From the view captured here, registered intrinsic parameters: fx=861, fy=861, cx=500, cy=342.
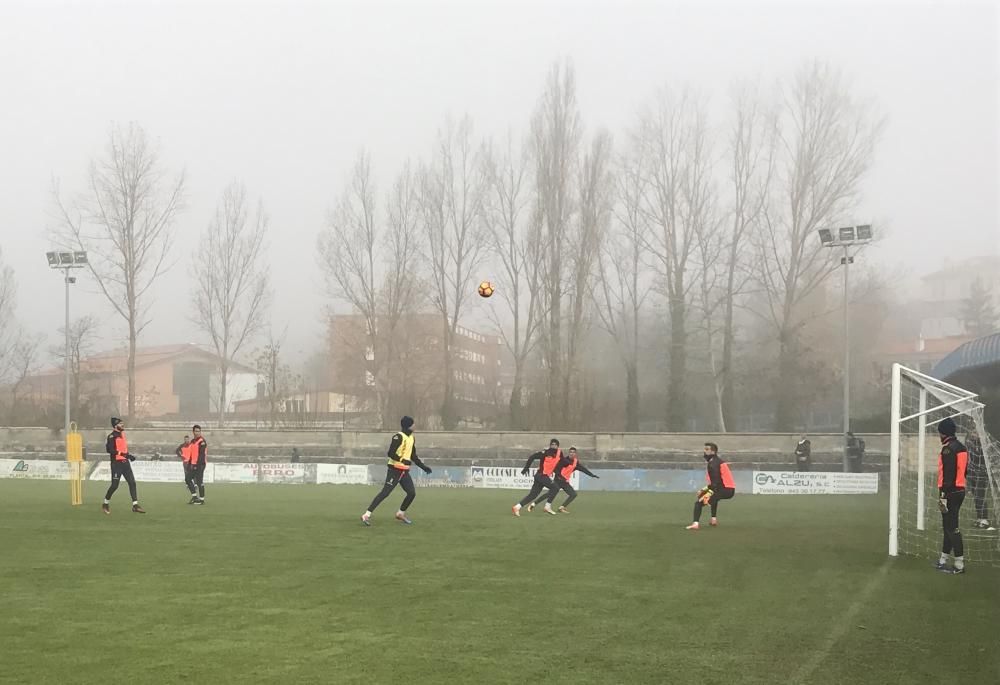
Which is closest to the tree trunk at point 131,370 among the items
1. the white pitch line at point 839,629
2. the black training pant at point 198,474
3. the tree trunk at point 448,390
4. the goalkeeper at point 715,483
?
the tree trunk at point 448,390

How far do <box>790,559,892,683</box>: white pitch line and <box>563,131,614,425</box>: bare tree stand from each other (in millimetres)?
36183

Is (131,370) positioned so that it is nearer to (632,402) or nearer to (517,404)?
(517,404)

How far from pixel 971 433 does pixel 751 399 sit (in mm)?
32123

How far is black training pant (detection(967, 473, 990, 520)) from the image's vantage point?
18.7m

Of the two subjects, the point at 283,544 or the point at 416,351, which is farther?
the point at 416,351

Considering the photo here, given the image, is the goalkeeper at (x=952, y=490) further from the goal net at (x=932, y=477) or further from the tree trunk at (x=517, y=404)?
the tree trunk at (x=517, y=404)

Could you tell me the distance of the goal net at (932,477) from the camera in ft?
47.2

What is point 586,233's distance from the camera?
155 feet

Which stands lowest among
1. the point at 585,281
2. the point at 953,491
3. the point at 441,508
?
the point at 441,508

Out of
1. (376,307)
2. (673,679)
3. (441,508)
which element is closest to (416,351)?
(376,307)

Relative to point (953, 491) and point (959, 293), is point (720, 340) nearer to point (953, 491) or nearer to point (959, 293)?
point (959, 293)

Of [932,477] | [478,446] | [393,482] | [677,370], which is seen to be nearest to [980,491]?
[932,477]

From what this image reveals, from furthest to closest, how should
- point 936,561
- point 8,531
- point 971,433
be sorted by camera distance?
point 971,433 → point 8,531 → point 936,561

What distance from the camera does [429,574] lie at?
440 inches
